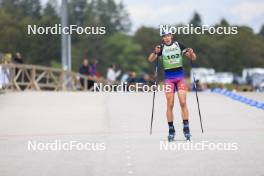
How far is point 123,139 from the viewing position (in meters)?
12.1

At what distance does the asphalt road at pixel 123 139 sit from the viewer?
9180 mm

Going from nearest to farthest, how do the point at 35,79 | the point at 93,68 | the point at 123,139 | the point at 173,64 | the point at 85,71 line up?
the point at 173,64, the point at 123,139, the point at 85,71, the point at 35,79, the point at 93,68

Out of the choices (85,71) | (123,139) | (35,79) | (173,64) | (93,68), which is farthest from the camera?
(93,68)

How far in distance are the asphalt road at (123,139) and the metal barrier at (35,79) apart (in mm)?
6492

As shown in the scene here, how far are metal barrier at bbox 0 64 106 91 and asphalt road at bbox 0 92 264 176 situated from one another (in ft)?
21.3

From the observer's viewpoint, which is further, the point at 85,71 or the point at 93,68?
the point at 93,68

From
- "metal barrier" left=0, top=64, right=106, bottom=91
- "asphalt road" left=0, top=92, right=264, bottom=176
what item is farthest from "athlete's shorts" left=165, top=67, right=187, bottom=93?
"metal barrier" left=0, top=64, right=106, bottom=91

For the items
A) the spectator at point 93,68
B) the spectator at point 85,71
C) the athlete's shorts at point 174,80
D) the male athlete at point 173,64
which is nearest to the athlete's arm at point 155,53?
the male athlete at point 173,64

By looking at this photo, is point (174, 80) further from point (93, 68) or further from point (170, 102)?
point (93, 68)

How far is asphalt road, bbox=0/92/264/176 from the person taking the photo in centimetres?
918

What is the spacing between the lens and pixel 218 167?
9102 millimetres

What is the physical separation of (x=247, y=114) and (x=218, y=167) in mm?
7534

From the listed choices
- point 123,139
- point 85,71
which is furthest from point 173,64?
point 85,71

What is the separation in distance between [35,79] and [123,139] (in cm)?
2001
